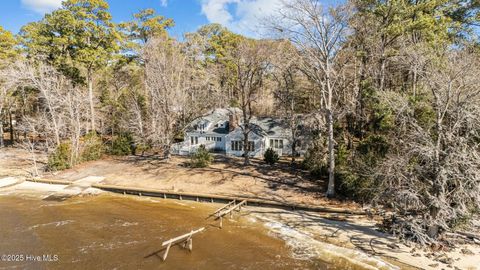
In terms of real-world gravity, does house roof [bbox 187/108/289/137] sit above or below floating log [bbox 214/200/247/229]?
above

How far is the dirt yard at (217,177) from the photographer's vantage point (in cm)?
2220

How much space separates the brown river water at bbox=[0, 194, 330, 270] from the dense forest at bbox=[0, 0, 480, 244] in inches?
260

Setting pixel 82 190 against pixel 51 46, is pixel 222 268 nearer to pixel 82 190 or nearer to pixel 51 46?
pixel 82 190

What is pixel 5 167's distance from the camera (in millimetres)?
31656

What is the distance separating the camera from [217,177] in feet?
84.7

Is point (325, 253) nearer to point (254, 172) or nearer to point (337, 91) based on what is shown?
point (254, 172)

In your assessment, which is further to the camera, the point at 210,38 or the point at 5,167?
the point at 210,38

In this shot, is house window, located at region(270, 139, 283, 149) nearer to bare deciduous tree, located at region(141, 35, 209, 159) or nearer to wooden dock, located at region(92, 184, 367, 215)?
bare deciduous tree, located at region(141, 35, 209, 159)

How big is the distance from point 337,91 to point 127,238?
21.3m

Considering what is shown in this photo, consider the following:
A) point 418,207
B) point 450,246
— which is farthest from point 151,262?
point 450,246

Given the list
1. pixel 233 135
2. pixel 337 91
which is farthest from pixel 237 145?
pixel 337 91

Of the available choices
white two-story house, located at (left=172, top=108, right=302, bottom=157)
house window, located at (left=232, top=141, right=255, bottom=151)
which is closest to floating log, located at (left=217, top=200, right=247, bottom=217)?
white two-story house, located at (left=172, top=108, right=302, bottom=157)

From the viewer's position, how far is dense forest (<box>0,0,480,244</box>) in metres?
13.9

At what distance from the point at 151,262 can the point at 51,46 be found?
31.7 m
